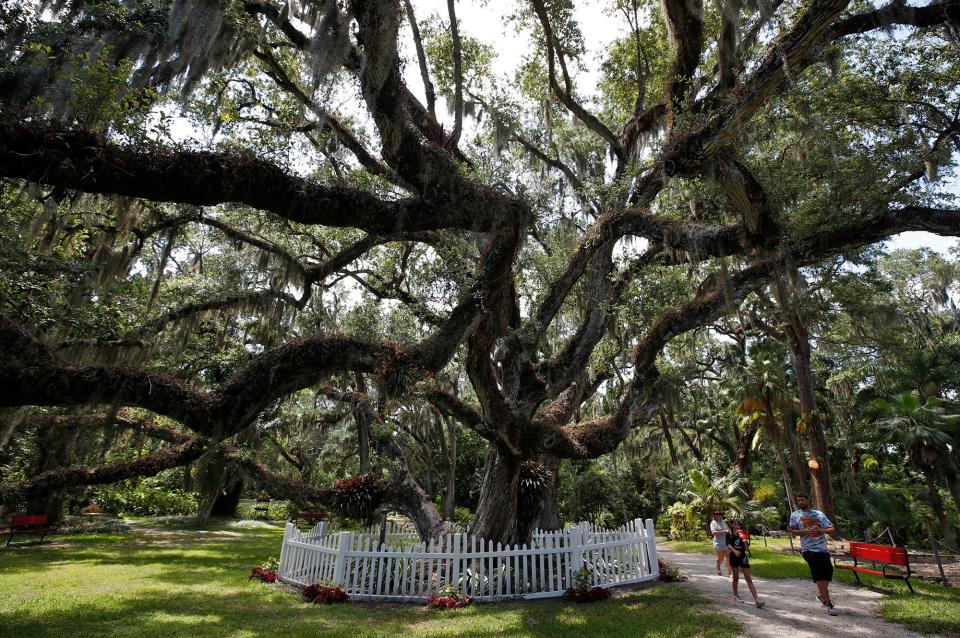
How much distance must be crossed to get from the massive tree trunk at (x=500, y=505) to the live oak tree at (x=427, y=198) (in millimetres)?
62

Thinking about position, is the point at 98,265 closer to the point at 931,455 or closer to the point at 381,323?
the point at 381,323

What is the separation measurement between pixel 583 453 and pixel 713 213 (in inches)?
234

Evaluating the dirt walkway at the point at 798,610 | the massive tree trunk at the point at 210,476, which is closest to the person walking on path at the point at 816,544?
the dirt walkway at the point at 798,610

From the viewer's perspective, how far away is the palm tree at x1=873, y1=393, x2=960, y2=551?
1445cm

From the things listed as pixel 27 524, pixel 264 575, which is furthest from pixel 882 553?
pixel 27 524

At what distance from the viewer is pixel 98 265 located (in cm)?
891

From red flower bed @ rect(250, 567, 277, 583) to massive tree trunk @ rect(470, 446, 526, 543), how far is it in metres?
3.82

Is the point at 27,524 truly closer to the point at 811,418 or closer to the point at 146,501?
the point at 146,501

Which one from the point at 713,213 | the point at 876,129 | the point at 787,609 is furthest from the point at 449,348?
the point at 876,129

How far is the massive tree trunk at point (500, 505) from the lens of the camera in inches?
340

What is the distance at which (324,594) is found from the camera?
7688mm

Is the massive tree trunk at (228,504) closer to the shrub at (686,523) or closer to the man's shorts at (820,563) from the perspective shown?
the shrub at (686,523)

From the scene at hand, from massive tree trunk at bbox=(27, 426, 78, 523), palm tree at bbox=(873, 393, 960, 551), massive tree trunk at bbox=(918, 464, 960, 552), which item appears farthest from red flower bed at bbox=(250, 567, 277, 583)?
massive tree trunk at bbox=(918, 464, 960, 552)

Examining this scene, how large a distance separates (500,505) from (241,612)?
4.21m
